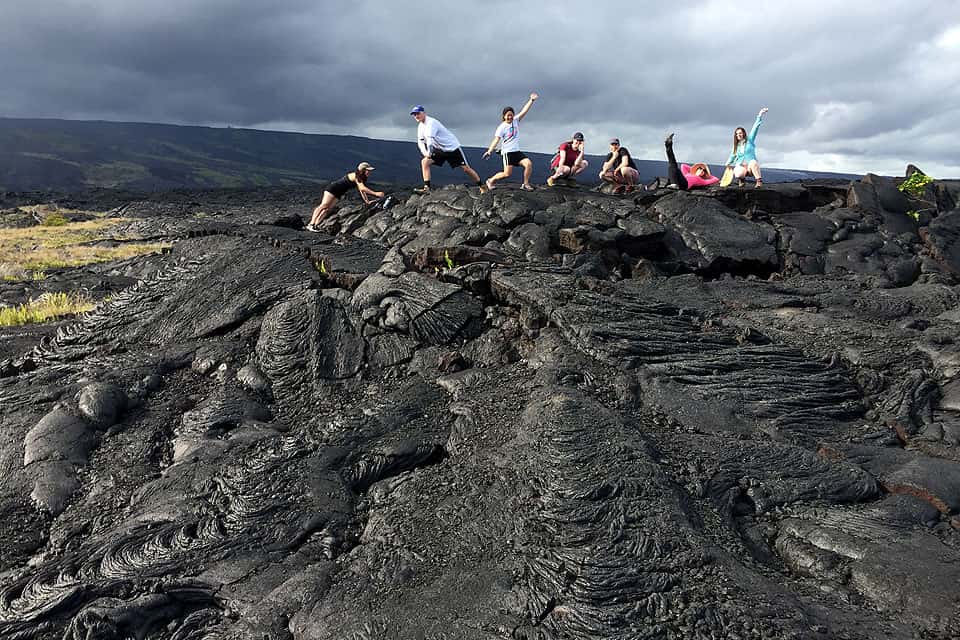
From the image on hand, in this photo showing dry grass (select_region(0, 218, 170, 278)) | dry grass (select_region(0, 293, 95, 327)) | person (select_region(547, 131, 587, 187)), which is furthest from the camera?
dry grass (select_region(0, 218, 170, 278))

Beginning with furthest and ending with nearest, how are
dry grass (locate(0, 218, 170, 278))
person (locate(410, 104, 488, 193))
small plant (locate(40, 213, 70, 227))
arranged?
1. small plant (locate(40, 213, 70, 227))
2. dry grass (locate(0, 218, 170, 278))
3. person (locate(410, 104, 488, 193))

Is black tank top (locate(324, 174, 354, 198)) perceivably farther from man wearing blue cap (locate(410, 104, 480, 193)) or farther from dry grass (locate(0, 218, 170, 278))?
dry grass (locate(0, 218, 170, 278))

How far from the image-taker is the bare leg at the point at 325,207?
61.6ft

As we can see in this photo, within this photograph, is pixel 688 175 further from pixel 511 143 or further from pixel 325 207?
pixel 325 207

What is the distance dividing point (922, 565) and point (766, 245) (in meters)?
11.6

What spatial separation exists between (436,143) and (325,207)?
13.8ft

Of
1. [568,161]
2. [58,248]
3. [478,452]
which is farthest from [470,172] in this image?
[58,248]

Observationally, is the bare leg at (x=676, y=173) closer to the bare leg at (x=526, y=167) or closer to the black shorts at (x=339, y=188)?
the bare leg at (x=526, y=167)

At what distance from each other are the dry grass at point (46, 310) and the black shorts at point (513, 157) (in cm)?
1274

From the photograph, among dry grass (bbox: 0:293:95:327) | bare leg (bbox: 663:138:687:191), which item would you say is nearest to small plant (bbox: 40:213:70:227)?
dry grass (bbox: 0:293:95:327)

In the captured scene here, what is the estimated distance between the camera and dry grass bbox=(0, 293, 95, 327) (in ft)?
49.1

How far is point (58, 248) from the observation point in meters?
34.7

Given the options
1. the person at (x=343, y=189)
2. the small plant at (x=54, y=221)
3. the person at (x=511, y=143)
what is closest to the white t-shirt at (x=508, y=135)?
the person at (x=511, y=143)

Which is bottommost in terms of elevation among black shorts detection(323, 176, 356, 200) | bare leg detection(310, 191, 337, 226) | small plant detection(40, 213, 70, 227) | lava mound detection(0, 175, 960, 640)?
small plant detection(40, 213, 70, 227)
